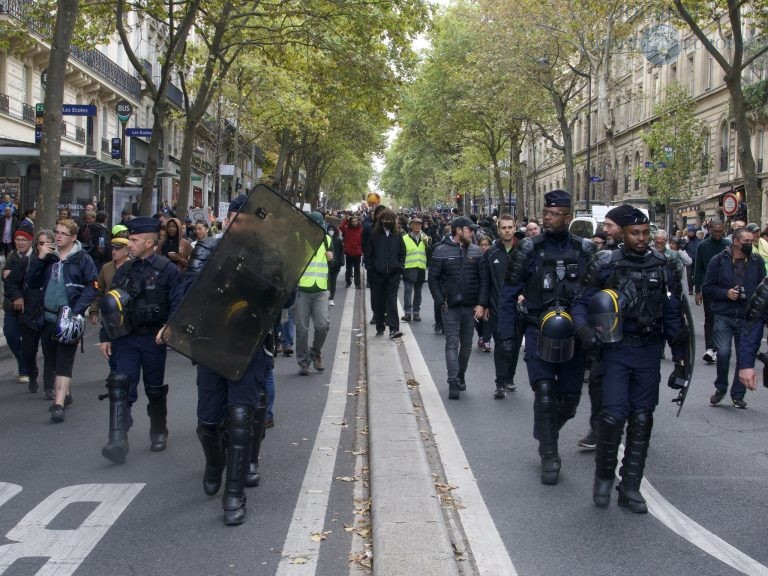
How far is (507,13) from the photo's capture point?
1345 inches

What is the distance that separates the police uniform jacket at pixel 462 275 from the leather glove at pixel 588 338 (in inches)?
132

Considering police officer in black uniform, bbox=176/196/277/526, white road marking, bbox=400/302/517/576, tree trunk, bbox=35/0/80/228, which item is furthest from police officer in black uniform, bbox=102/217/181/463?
tree trunk, bbox=35/0/80/228

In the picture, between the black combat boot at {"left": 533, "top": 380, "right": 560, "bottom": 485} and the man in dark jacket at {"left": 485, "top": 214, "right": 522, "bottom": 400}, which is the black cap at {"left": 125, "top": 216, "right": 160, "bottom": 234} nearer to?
the man in dark jacket at {"left": 485, "top": 214, "right": 522, "bottom": 400}

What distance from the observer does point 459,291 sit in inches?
356

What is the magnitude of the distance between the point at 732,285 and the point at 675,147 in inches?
1342

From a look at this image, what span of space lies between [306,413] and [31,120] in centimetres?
2447

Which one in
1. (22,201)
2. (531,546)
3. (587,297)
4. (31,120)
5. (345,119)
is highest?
Result: (345,119)

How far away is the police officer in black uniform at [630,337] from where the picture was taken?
5.43 metres

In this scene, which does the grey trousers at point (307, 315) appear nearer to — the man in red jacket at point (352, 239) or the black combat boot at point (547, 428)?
the black combat boot at point (547, 428)

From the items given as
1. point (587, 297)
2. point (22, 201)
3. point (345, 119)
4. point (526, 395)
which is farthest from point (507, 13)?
point (587, 297)

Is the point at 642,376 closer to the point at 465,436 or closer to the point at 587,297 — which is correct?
the point at 587,297

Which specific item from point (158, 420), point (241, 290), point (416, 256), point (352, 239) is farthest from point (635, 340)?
point (352, 239)

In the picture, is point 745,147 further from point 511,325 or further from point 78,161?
point 78,161

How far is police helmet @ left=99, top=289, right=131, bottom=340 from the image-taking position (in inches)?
249
